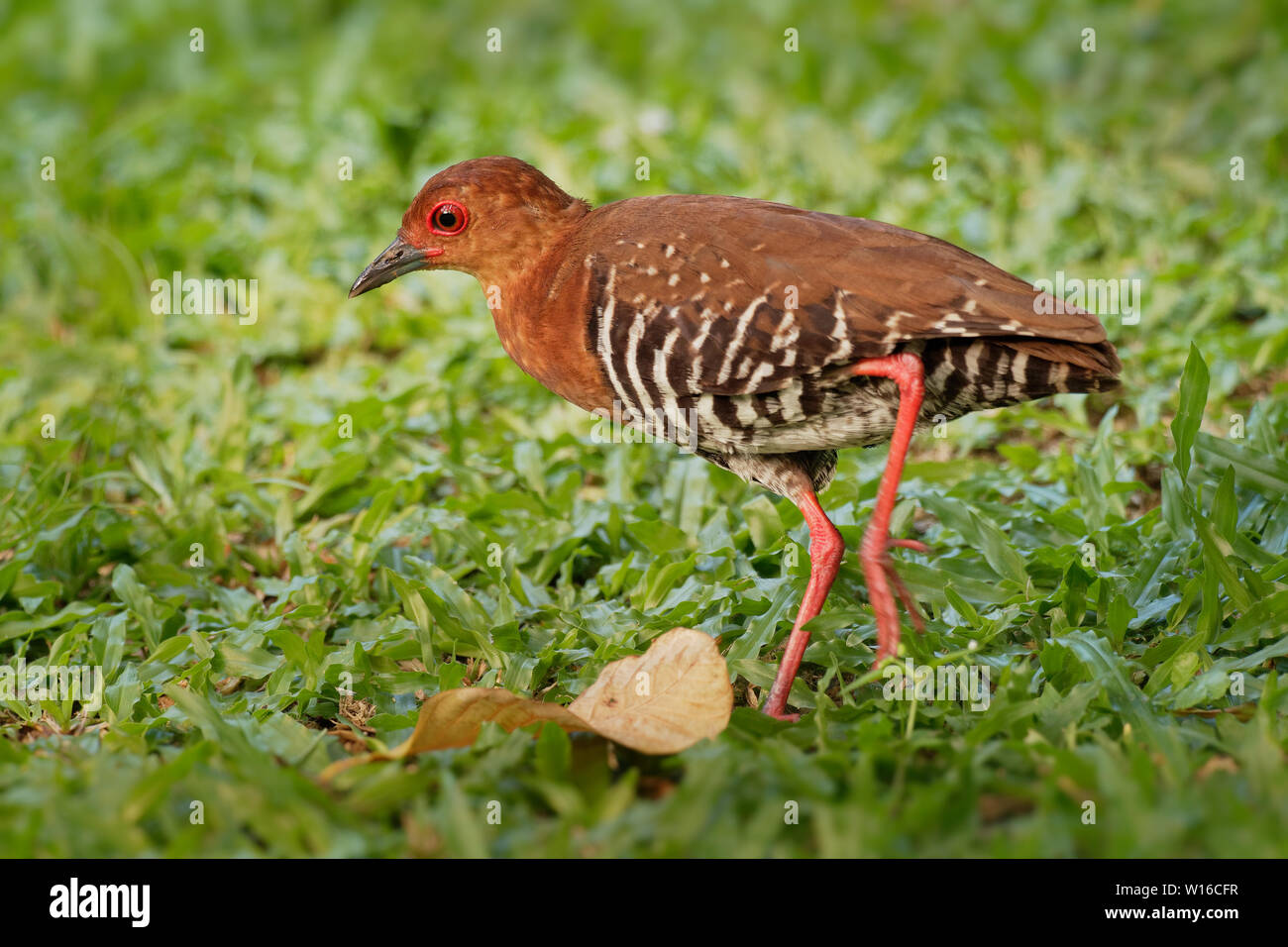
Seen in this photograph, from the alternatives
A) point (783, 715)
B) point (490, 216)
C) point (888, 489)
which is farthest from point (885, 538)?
point (490, 216)

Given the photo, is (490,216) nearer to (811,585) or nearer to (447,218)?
(447,218)

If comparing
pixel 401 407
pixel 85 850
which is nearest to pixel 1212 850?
pixel 85 850

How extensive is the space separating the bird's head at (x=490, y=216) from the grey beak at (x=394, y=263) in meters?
0.03

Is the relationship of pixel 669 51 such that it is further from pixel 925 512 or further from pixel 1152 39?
pixel 925 512

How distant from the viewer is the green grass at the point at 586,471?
3121 millimetres

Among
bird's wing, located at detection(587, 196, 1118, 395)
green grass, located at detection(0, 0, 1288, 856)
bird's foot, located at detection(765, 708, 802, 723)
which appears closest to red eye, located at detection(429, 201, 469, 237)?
bird's wing, located at detection(587, 196, 1118, 395)

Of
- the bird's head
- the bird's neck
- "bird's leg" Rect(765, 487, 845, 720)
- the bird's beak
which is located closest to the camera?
"bird's leg" Rect(765, 487, 845, 720)

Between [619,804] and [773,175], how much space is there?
17.3ft

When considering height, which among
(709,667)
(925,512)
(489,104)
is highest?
(489,104)

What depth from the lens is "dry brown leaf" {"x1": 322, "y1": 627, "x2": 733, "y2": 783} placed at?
3.38 metres

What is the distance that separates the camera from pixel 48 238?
7.41 metres

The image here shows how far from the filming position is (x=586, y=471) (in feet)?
18.7

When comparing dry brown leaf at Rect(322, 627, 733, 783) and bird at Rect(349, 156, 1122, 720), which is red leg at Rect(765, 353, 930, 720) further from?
dry brown leaf at Rect(322, 627, 733, 783)
